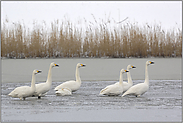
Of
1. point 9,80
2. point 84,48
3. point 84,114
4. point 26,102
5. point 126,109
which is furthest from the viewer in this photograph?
point 84,48

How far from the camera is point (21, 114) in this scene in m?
4.61

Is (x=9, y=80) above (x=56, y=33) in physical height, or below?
below

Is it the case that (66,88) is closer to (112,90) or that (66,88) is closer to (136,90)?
(112,90)

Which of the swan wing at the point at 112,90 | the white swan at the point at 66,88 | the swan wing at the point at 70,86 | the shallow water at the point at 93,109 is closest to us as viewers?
the shallow water at the point at 93,109

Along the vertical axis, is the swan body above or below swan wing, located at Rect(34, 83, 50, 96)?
below

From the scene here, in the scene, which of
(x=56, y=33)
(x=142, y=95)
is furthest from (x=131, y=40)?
(x=142, y=95)

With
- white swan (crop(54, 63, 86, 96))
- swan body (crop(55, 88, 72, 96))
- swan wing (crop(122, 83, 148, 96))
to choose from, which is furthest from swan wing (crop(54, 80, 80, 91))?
swan wing (crop(122, 83, 148, 96))

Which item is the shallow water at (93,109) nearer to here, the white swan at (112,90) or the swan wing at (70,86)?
the white swan at (112,90)

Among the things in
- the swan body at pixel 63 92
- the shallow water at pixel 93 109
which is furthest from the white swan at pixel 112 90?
the swan body at pixel 63 92

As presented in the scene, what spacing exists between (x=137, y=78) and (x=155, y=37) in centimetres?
766

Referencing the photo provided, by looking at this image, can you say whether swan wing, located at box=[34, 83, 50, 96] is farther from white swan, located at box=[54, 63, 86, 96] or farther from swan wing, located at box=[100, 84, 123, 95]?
swan wing, located at box=[100, 84, 123, 95]

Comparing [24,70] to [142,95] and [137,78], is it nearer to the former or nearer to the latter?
[137,78]

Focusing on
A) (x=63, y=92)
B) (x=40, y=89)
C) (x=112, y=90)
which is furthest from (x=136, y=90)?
(x=40, y=89)

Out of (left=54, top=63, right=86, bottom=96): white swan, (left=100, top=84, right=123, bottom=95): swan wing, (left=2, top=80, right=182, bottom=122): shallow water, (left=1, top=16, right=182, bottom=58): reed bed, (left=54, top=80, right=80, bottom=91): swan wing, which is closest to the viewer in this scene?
(left=2, top=80, right=182, bottom=122): shallow water
